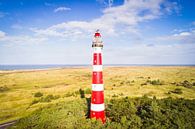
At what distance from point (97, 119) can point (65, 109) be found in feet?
21.7

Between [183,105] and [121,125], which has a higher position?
[183,105]

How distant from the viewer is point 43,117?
25797 millimetres

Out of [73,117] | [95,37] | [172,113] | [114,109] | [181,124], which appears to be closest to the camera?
[181,124]

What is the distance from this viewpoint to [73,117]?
84.2 feet

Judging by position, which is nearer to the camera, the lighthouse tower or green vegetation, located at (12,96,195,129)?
green vegetation, located at (12,96,195,129)

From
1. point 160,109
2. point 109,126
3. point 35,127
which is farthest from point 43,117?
point 160,109

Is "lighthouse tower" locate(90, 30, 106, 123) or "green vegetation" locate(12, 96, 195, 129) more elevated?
"lighthouse tower" locate(90, 30, 106, 123)

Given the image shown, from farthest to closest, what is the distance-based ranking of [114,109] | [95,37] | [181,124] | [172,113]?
1. [114,109]
2. [95,37]
3. [172,113]
4. [181,124]

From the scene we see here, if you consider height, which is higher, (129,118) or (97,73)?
(97,73)

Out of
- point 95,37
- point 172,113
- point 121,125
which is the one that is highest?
point 95,37

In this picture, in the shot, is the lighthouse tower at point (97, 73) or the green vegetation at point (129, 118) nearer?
the green vegetation at point (129, 118)

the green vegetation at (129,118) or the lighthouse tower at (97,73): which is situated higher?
the lighthouse tower at (97,73)

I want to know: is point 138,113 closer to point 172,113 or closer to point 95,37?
point 172,113

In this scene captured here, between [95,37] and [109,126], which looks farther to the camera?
[95,37]
